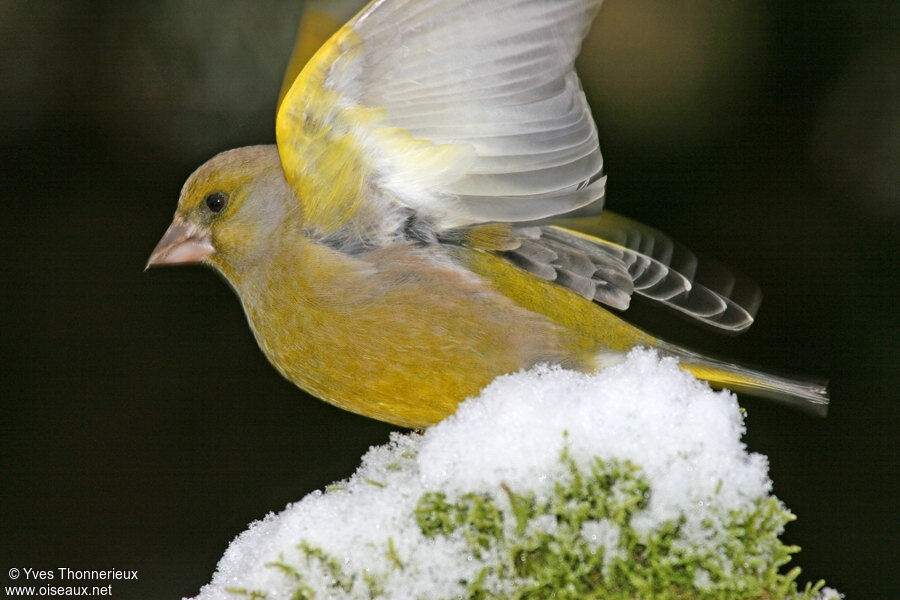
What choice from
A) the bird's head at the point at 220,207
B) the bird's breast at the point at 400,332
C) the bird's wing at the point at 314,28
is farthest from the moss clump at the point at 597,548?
the bird's wing at the point at 314,28

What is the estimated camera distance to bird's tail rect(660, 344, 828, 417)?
7.72 feet

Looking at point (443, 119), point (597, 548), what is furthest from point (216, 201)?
point (597, 548)

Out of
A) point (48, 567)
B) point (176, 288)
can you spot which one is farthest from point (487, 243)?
point (48, 567)

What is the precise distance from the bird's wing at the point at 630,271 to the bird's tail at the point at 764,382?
6.5 inches

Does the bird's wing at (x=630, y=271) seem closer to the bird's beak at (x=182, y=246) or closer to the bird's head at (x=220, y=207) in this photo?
the bird's head at (x=220, y=207)

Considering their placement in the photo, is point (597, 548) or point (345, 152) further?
point (345, 152)

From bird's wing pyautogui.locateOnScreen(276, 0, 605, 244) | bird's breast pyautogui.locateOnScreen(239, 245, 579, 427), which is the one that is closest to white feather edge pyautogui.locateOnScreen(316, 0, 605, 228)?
bird's wing pyautogui.locateOnScreen(276, 0, 605, 244)

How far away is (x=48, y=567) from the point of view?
3.66 meters

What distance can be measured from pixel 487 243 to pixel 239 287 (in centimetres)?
78

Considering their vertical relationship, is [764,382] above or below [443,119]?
below

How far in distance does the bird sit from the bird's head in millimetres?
16

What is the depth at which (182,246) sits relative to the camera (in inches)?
101

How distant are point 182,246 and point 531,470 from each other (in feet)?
4.88

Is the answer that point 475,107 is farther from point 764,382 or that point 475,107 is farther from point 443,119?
Answer: point 764,382
